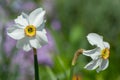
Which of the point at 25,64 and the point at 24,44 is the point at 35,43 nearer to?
the point at 24,44

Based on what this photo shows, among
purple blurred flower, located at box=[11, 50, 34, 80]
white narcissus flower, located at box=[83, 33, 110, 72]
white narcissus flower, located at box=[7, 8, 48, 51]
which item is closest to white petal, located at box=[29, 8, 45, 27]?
white narcissus flower, located at box=[7, 8, 48, 51]

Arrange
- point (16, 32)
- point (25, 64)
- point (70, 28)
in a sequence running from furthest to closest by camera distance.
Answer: point (70, 28) → point (25, 64) → point (16, 32)

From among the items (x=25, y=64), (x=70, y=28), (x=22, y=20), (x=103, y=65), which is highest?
(x=22, y=20)

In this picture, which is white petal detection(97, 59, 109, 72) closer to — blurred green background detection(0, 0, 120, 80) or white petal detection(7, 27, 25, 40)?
white petal detection(7, 27, 25, 40)

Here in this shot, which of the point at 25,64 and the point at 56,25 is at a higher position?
the point at 56,25

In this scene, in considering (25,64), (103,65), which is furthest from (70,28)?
(103,65)

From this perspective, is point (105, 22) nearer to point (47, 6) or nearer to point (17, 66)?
point (47, 6)

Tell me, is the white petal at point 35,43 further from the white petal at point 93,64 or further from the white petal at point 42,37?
the white petal at point 93,64


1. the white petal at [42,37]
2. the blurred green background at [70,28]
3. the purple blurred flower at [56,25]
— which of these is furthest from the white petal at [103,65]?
the purple blurred flower at [56,25]
